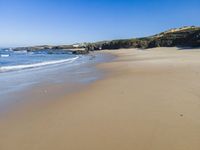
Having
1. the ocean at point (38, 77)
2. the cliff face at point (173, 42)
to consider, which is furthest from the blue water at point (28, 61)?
the cliff face at point (173, 42)

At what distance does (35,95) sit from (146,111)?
4.50 meters

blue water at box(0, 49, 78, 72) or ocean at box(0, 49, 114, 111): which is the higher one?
ocean at box(0, 49, 114, 111)

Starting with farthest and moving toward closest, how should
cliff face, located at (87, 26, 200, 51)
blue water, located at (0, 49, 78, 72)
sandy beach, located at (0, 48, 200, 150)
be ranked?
cliff face, located at (87, 26, 200, 51) → blue water, located at (0, 49, 78, 72) → sandy beach, located at (0, 48, 200, 150)

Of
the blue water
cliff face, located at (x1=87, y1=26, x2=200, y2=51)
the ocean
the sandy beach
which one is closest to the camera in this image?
the sandy beach

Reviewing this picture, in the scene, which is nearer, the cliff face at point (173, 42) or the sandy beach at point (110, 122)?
the sandy beach at point (110, 122)

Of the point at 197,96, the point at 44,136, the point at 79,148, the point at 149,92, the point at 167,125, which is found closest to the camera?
the point at 79,148

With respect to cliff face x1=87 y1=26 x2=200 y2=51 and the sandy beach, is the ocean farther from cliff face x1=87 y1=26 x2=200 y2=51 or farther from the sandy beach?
cliff face x1=87 y1=26 x2=200 y2=51

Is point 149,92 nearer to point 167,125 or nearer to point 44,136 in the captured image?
point 167,125

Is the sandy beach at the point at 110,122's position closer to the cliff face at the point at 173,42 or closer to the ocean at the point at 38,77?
the ocean at the point at 38,77

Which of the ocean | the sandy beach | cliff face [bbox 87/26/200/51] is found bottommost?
the ocean

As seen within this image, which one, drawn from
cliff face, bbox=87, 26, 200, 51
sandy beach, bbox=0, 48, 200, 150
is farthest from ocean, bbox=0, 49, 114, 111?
cliff face, bbox=87, 26, 200, 51

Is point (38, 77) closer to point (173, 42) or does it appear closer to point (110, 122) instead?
point (110, 122)

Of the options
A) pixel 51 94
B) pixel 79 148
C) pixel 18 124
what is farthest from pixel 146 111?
pixel 51 94

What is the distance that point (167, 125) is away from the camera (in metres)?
5.06
